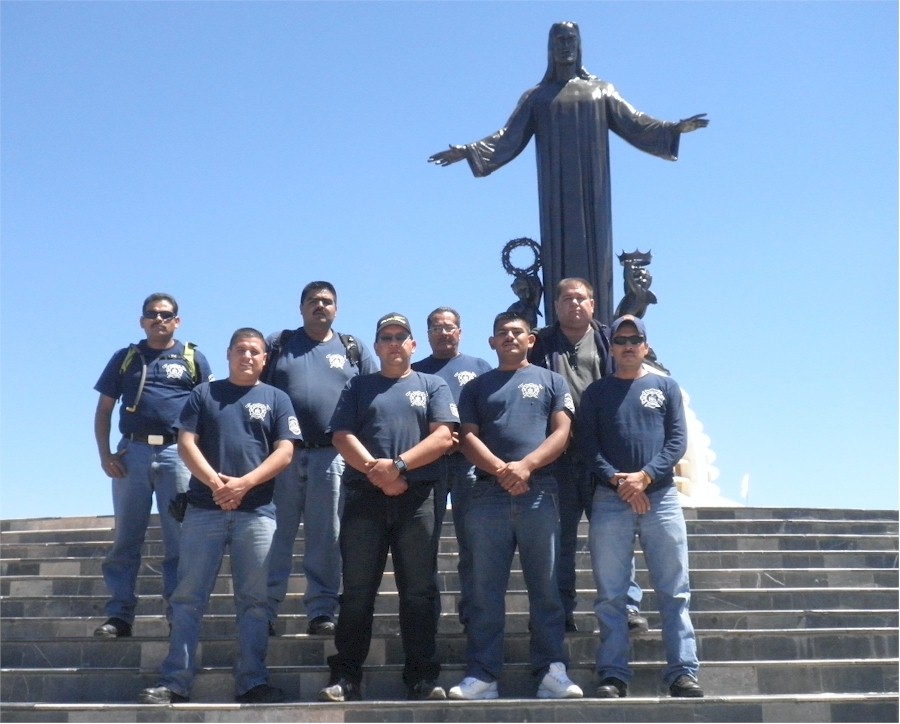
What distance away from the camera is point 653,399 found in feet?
19.9

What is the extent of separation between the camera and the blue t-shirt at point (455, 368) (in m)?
6.88

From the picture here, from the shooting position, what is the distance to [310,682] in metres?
5.93

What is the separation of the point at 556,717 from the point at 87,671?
8.47 ft

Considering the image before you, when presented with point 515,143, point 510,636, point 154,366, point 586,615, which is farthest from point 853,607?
point 515,143

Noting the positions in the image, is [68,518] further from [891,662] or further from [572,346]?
[891,662]

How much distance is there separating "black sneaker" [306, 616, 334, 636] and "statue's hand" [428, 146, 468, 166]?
553 centimetres

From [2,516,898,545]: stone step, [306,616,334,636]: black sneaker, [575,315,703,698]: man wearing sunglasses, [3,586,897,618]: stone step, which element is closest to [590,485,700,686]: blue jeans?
[575,315,703,698]: man wearing sunglasses

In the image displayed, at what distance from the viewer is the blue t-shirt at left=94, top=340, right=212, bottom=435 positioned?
6863mm

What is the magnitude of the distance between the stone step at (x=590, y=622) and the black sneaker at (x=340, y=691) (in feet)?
2.98

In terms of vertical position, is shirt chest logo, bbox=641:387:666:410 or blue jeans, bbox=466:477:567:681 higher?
shirt chest logo, bbox=641:387:666:410

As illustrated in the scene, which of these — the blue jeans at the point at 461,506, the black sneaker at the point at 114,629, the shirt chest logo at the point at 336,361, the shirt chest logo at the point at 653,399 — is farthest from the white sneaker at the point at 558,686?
the black sneaker at the point at 114,629

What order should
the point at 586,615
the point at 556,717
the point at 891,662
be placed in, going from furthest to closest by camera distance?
the point at 586,615 < the point at 891,662 < the point at 556,717

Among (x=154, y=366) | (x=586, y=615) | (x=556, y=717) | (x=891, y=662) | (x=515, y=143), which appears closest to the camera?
(x=556, y=717)

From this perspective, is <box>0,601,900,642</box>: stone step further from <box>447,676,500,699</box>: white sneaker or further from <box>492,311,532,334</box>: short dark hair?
<box>492,311,532,334</box>: short dark hair
